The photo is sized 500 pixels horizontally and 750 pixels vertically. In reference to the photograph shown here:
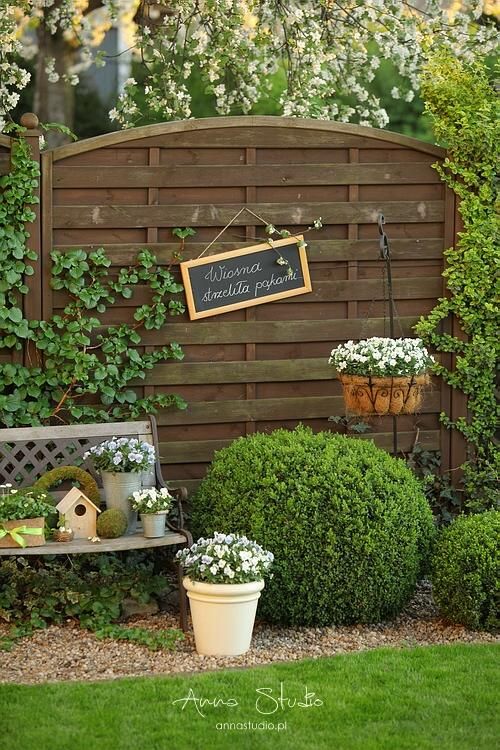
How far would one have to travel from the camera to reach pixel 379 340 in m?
5.37

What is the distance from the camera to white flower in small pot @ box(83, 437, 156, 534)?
4942 millimetres

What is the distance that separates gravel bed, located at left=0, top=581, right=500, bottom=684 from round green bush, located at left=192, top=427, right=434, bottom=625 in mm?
103

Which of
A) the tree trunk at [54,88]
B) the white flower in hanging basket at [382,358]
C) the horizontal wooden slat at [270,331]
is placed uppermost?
the tree trunk at [54,88]

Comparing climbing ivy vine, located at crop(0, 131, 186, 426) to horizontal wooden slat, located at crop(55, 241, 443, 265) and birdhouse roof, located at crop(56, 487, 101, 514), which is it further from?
birdhouse roof, located at crop(56, 487, 101, 514)

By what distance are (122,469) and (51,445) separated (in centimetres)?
55

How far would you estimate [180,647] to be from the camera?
4.62 meters

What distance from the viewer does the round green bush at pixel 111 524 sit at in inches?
190

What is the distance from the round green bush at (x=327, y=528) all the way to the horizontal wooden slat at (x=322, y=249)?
116 cm

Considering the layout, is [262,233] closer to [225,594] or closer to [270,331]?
[270,331]

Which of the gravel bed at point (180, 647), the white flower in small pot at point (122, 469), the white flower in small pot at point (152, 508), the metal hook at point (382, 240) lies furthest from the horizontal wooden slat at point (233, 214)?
the gravel bed at point (180, 647)

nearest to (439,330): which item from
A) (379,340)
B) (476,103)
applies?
(379,340)

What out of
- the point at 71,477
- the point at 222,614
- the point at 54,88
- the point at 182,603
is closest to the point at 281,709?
the point at 222,614

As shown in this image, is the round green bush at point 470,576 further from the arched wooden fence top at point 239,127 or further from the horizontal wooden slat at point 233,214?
the arched wooden fence top at point 239,127

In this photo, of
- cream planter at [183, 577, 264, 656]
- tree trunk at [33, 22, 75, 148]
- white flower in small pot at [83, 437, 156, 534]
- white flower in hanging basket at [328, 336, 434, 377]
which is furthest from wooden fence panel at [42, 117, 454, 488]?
tree trunk at [33, 22, 75, 148]
